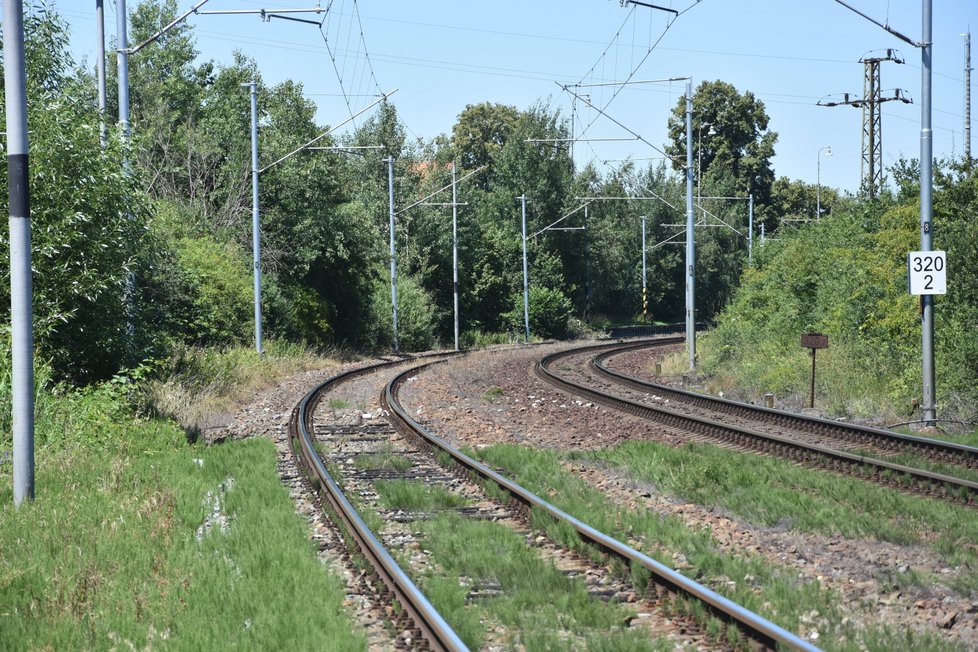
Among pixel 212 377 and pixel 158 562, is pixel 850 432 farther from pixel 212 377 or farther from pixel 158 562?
pixel 212 377

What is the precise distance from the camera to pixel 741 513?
1012cm

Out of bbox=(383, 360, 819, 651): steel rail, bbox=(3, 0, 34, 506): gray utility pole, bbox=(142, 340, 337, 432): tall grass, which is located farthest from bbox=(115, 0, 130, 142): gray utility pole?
bbox=(383, 360, 819, 651): steel rail

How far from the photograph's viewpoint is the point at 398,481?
1177 cm

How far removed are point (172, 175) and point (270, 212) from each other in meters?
4.11

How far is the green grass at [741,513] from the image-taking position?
22.7 ft

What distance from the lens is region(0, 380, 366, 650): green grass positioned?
21.7 feet

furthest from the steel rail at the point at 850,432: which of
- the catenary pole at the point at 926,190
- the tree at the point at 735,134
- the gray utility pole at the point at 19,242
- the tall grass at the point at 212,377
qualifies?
the tree at the point at 735,134

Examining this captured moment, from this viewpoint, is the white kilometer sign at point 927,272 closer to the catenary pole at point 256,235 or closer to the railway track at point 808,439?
the railway track at point 808,439

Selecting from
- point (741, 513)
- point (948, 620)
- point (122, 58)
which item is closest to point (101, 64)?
point (122, 58)

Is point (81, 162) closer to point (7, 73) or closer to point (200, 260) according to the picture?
point (7, 73)

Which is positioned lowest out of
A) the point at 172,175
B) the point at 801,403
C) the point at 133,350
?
the point at 801,403

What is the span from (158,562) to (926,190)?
1353cm

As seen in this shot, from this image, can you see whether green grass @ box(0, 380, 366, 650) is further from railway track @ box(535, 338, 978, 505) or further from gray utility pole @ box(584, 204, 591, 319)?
gray utility pole @ box(584, 204, 591, 319)

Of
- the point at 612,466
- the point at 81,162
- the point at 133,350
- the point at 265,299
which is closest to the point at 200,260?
the point at 265,299
